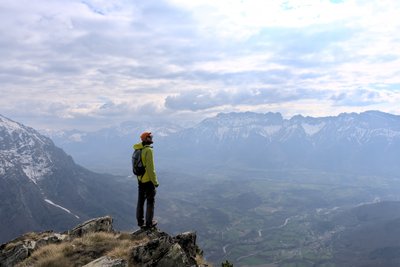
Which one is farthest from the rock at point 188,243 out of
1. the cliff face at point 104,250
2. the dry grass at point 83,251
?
the dry grass at point 83,251

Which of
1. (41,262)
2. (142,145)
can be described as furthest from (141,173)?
(41,262)

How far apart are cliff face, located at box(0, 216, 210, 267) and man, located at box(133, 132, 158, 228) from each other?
872 mm

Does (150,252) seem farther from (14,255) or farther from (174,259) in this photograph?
(14,255)

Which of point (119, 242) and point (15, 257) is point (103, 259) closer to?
point (119, 242)

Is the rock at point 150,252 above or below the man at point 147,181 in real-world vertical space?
below

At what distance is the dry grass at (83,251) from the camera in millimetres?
19094

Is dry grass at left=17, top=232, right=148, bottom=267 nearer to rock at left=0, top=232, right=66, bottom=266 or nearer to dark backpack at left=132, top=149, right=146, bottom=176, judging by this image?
rock at left=0, top=232, right=66, bottom=266

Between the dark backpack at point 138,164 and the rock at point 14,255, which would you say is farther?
the dark backpack at point 138,164

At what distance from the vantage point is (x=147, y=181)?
2370 centimetres

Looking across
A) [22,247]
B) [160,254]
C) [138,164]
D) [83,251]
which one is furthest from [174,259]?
[22,247]

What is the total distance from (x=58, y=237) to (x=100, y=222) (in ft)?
10.7

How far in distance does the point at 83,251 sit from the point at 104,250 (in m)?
1.09

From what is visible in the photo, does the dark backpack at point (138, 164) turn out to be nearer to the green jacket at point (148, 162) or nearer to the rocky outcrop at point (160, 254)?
the green jacket at point (148, 162)

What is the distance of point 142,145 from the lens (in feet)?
76.9
